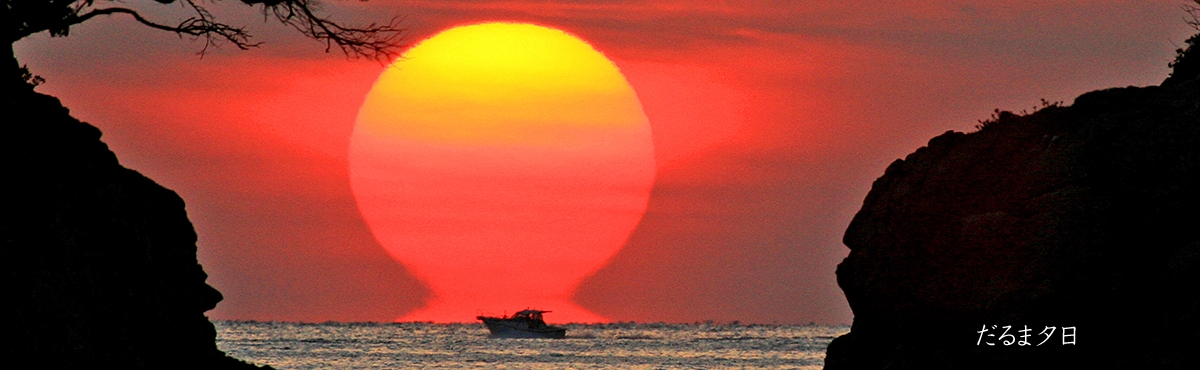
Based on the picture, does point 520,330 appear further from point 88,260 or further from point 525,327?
point 88,260

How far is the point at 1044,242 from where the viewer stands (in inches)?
1014

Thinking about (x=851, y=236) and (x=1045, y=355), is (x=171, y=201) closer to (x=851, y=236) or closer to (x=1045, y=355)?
(x=851, y=236)

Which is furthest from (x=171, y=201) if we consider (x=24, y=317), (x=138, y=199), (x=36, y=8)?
(x=24, y=317)

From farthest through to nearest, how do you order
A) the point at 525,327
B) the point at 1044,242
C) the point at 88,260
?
the point at 525,327 < the point at 1044,242 < the point at 88,260

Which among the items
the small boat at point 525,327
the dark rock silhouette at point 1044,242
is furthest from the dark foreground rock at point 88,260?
the small boat at point 525,327

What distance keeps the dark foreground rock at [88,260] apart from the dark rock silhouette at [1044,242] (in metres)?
12.0

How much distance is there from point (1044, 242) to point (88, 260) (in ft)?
50.9

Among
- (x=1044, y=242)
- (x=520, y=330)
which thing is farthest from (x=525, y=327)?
(x=1044, y=242)

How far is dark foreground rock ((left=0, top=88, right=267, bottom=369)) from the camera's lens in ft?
70.9

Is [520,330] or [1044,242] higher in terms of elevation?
[520,330]

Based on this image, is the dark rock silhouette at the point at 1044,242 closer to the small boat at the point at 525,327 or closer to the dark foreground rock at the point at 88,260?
the dark foreground rock at the point at 88,260

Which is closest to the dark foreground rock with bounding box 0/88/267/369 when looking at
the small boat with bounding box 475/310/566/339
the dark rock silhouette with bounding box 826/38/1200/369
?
the dark rock silhouette with bounding box 826/38/1200/369

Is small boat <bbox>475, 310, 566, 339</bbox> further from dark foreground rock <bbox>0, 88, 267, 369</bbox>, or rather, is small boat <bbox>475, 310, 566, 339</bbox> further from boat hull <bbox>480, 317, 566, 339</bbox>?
dark foreground rock <bbox>0, 88, 267, 369</bbox>

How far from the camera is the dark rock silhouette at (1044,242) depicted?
25156 millimetres
